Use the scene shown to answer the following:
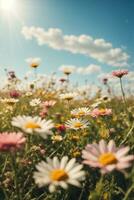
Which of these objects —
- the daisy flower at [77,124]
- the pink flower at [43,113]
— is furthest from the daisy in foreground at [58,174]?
the pink flower at [43,113]

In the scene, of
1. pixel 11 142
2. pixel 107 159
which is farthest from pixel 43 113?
pixel 107 159

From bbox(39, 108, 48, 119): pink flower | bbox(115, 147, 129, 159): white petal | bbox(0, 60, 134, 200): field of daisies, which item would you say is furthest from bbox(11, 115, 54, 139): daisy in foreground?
bbox(39, 108, 48, 119): pink flower

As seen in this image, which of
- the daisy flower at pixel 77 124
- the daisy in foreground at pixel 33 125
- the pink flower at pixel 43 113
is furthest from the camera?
the pink flower at pixel 43 113

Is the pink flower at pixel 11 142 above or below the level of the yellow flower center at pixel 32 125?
below

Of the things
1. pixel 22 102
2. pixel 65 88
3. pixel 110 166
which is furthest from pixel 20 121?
pixel 65 88

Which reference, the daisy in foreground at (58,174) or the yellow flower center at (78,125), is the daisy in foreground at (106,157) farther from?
the yellow flower center at (78,125)

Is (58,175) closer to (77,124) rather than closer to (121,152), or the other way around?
(121,152)

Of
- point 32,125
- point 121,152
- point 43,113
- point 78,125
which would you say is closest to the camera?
point 121,152
